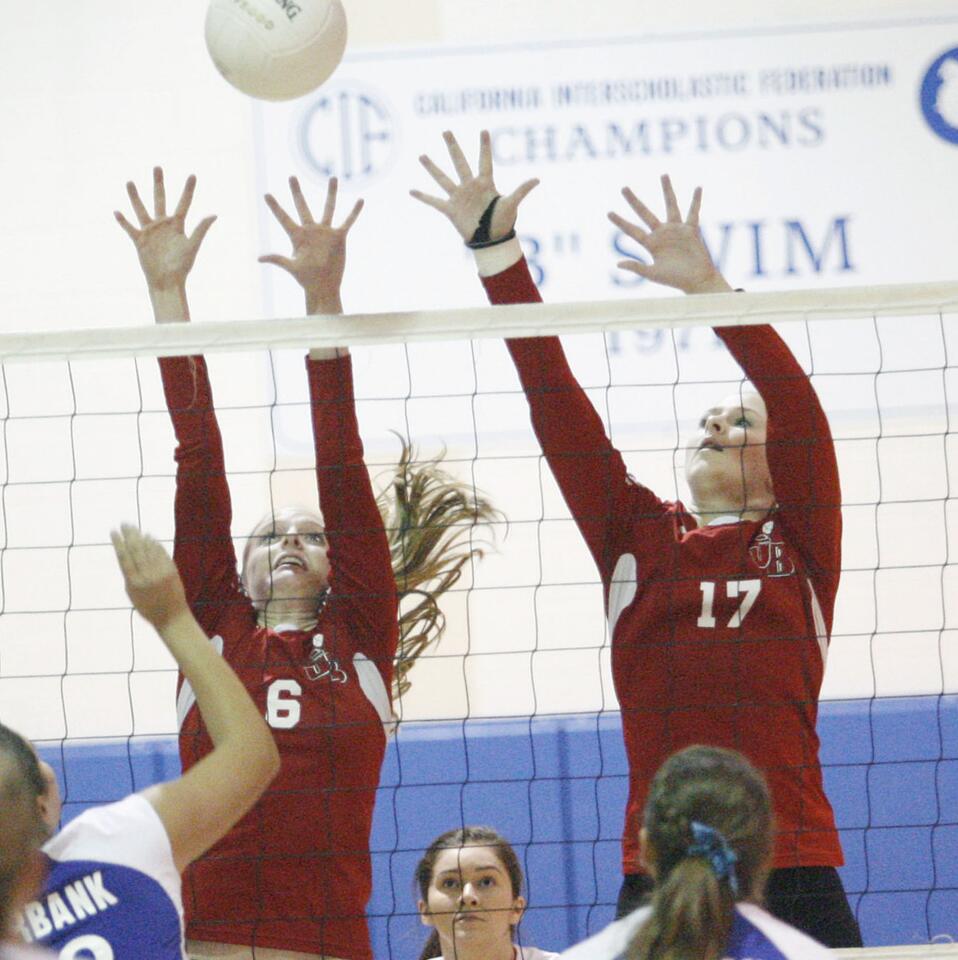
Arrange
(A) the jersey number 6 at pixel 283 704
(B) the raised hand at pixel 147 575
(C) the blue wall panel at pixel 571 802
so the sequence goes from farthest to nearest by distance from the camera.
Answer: (C) the blue wall panel at pixel 571 802
(A) the jersey number 6 at pixel 283 704
(B) the raised hand at pixel 147 575

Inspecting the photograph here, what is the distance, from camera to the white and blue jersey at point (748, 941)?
5.44 ft

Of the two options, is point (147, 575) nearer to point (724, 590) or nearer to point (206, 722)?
point (206, 722)

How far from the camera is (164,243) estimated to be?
294 cm

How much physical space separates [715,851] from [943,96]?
3568 millimetres

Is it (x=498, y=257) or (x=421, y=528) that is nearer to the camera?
(x=498, y=257)

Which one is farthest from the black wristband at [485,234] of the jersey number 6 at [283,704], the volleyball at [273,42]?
the jersey number 6 at [283,704]

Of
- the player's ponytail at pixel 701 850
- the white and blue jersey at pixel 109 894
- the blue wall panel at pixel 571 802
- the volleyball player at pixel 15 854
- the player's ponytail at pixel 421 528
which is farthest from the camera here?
the blue wall panel at pixel 571 802

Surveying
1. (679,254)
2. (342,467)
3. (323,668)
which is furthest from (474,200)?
(323,668)

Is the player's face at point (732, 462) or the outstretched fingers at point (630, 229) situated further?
the player's face at point (732, 462)

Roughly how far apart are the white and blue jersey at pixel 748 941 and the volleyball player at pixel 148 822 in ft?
1.65

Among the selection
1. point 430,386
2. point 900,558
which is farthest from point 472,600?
point 900,558

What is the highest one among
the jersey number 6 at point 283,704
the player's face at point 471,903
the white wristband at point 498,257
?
the white wristband at point 498,257

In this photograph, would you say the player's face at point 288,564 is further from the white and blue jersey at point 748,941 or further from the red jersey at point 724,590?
the white and blue jersey at point 748,941

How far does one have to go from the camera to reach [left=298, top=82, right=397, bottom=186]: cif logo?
4703 millimetres
